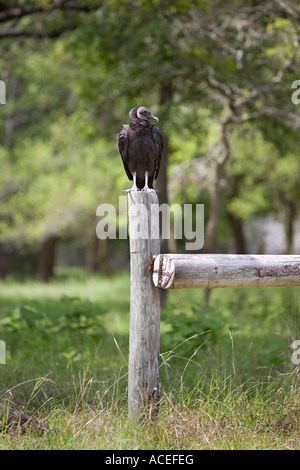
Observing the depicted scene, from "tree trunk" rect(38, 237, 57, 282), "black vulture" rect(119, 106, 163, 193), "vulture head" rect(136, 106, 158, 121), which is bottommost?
"tree trunk" rect(38, 237, 57, 282)

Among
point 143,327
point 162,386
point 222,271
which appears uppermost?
point 222,271

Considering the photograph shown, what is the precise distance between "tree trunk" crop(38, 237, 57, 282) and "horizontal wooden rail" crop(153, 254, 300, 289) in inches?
625

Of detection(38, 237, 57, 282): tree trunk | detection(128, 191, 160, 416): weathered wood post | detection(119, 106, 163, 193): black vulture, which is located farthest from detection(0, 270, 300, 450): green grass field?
detection(38, 237, 57, 282): tree trunk

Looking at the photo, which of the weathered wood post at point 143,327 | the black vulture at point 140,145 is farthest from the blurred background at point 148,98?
the weathered wood post at point 143,327

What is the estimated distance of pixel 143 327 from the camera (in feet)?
11.7

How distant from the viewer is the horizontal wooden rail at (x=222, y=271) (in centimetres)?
349

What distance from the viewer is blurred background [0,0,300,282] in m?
7.78

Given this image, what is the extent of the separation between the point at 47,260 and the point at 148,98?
1096 centimetres

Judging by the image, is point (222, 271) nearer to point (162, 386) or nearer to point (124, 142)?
point (162, 386)

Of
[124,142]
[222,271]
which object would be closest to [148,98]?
[124,142]

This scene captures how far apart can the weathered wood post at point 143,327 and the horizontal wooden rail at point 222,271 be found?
104 mm

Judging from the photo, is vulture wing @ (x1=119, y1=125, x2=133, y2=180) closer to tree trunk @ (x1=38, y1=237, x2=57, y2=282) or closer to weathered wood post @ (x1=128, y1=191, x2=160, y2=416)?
weathered wood post @ (x1=128, y1=191, x2=160, y2=416)

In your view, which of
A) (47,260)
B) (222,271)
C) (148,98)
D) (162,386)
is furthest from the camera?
(47,260)

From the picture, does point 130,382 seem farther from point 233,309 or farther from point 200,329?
point 233,309
